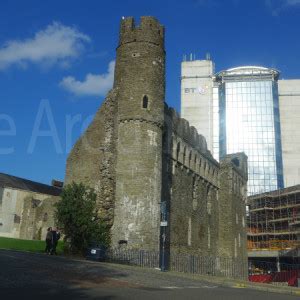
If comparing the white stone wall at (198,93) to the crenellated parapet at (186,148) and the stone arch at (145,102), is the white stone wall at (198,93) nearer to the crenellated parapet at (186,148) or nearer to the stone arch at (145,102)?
the crenellated parapet at (186,148)

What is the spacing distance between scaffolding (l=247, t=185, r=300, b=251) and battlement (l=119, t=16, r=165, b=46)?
43708 mm

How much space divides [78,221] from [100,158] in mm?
5467

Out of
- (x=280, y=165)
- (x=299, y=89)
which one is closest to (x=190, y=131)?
(x=280, y=165)

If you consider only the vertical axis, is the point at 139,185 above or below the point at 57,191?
below

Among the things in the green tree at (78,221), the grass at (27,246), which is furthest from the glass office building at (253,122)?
the green tree at (78,221)

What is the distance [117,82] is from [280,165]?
82.7m

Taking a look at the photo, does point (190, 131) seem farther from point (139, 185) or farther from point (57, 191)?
point (57, 191)

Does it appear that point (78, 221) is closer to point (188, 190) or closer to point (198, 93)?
point (188, 190)

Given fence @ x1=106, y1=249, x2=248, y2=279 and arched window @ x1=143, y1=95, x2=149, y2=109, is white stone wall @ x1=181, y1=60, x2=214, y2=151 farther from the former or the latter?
arched window @ x1=143, y1=95, x2=149, y2=109

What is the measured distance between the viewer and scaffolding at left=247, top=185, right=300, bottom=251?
66.6 metres

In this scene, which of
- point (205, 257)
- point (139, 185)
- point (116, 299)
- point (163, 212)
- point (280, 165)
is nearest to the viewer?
point (116, 299)

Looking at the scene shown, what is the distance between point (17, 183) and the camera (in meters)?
62.1

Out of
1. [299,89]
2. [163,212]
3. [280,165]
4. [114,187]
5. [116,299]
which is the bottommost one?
[116,299]

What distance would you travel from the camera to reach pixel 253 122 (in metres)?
108
